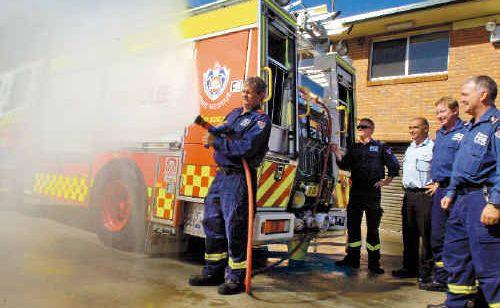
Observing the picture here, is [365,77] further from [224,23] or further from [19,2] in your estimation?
[19,2]

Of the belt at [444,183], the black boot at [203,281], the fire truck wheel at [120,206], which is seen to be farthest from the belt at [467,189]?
the fire truck wheel at [120,206]

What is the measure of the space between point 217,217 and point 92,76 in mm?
2926

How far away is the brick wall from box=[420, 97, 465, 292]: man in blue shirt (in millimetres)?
4443

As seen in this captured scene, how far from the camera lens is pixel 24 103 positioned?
6.10m

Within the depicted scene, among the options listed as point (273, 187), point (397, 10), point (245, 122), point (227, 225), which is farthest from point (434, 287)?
point (397, 10)

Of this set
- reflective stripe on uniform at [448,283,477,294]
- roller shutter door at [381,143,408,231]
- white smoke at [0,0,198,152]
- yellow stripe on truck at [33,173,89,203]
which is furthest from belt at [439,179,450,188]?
roller shutter door at [381,143,408,231]

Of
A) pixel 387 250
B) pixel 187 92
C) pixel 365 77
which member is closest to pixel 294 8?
pixel 187 92

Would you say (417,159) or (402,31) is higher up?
(402,31)

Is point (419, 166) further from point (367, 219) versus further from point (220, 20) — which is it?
point (220, 20)

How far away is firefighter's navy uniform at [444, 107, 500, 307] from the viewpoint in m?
2.54

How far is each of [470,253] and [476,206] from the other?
39 cm

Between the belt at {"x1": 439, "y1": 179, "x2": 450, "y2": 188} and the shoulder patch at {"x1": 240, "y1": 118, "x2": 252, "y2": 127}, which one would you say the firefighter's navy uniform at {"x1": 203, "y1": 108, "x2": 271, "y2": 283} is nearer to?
the shoulder patch at {"x1": 240, "y1": 118, "x2": 252, "y2": 127}

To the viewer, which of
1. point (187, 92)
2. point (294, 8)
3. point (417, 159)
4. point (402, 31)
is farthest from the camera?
point (402, 31)

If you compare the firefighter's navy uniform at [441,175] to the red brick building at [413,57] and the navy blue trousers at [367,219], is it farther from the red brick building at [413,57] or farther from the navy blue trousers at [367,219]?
the red brick building at [413,57]
